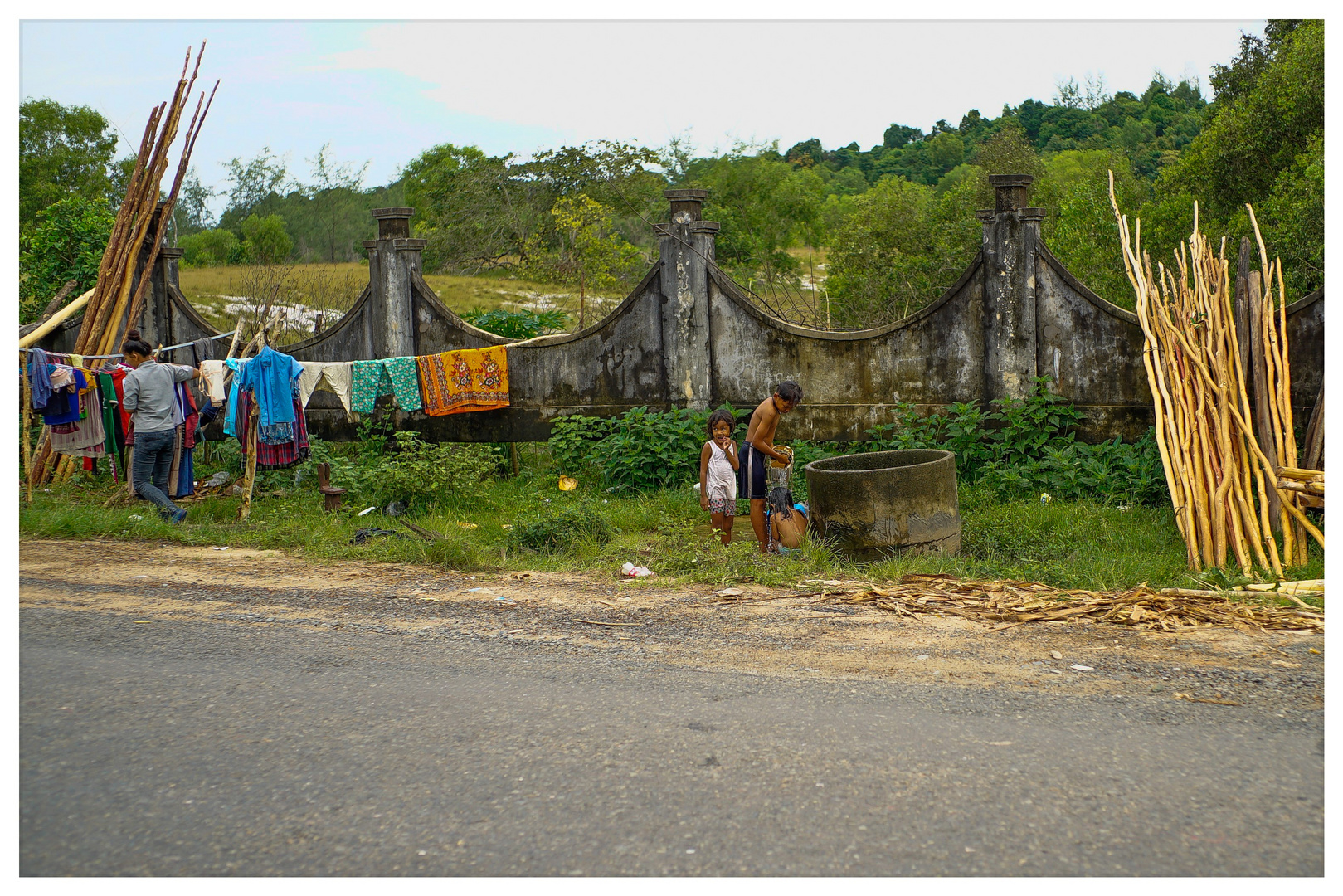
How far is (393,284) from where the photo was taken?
11859mm

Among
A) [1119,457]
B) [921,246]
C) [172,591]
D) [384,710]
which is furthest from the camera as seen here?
[921,246]

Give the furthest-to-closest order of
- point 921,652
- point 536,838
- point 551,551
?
point 551,551
point 921,652
point 536,838

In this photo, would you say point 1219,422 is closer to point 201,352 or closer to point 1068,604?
point 1068,604

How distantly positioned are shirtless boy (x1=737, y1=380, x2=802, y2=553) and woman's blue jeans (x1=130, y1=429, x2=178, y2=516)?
535 cm

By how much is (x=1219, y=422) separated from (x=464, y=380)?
761 cm

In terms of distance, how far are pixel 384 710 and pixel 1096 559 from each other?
16.9ft

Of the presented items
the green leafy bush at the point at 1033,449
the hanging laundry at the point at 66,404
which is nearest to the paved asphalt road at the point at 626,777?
the green leafy bush at the point at 1033,449

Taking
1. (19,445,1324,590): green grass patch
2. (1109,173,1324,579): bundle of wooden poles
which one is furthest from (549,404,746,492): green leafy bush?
(1109,173,1324,579): bundle of wooden poles

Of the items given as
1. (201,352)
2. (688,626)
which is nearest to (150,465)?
(201,352)

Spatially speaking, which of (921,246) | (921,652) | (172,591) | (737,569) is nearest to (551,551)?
(737,569)

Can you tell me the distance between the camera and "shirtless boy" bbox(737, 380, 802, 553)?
7.92m

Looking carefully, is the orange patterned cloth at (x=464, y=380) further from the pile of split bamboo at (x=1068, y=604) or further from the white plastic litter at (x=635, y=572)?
the pile of split bamboo at (x=1068, y=604)

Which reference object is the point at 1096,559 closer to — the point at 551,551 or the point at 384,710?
→ the point at 551,551

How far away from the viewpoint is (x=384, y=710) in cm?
422
